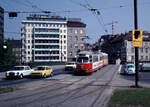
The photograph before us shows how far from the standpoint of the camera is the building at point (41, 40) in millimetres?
88250

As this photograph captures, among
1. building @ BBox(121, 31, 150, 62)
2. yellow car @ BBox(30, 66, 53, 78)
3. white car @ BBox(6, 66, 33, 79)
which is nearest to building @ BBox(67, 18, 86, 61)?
building @ BBox(121, 31, 150, 62)

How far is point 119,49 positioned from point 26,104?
8287cm

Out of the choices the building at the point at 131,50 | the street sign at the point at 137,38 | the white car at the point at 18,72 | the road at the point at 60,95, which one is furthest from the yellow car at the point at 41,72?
the building at the point at 131,50

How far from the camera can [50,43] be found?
89.6 metres

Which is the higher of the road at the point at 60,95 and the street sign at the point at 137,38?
the street sign at the point at 137,38

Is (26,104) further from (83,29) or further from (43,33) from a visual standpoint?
(83,29)

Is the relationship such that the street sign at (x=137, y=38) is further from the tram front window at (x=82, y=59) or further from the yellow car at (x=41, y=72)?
the yellow car at (x=41, y=72)

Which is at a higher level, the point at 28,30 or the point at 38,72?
the point at 28,30

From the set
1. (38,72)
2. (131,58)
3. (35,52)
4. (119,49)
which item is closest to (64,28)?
(35,52)

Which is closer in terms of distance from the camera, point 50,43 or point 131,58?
point 131,58

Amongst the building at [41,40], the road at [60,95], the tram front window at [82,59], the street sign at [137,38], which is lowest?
the road at [60,95]

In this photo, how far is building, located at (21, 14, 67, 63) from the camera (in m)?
88.2

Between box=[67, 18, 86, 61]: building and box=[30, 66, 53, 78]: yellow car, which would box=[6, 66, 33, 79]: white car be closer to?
box=[30, 66, 53, 78]: yellow car

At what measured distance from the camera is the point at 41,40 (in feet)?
292
